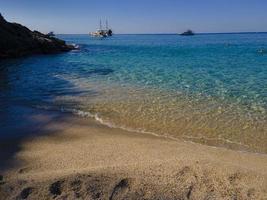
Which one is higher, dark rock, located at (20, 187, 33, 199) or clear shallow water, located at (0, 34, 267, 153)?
dark rock, located at (20, 187, 33, 199)

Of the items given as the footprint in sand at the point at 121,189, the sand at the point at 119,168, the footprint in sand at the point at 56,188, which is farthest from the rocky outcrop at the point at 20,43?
the footprint in sand at the point at 121,189

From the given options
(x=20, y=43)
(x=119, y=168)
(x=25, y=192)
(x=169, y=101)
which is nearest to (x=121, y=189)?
(x=119, y=168)

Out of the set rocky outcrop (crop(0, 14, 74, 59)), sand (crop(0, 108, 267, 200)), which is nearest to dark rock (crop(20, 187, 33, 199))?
sand (crop(0, 108, 267, 200))

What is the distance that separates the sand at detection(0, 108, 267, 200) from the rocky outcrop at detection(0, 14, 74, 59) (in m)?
29.7

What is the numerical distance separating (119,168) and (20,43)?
128 feet

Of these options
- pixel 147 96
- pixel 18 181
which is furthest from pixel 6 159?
pixel 147 96

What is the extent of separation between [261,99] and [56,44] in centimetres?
4155

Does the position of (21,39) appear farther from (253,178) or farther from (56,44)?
(253,178)

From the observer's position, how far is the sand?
19.2 feet

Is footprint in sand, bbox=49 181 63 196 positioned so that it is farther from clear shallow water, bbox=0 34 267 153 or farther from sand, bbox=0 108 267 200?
clear shallow water, bbox=0 34 267 153

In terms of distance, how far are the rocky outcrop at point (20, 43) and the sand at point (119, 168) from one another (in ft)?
97.3

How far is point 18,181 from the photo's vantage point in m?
6.14

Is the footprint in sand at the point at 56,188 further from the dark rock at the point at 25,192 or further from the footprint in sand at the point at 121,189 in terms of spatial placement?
the footprint in sand at the point at 121,189

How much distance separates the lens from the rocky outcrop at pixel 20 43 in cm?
3906
